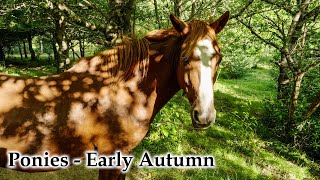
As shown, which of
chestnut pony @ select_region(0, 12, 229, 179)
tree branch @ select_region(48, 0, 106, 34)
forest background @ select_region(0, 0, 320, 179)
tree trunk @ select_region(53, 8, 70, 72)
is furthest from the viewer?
tree trunk @ select_region(53, 8, 70, 72)

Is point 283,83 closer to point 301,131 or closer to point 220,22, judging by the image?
point 301,131

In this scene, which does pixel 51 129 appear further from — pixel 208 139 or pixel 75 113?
pixel 208 139

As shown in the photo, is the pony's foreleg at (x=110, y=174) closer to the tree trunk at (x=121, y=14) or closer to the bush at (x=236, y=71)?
the tree trunk at (x=121, y=14)

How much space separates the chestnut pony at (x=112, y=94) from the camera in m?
3.12

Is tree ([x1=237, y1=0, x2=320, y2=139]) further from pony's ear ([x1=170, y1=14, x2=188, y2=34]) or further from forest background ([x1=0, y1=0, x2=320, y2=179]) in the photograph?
pony's ear ([x1=170, y1=14, x2=188, y2=34])

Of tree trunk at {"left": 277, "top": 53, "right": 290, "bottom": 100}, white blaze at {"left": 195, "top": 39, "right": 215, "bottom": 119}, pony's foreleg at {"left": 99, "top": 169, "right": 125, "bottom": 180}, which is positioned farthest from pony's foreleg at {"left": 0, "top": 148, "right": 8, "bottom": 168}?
tree trunk at {"left": 277, "top": 53, "right": 290, "bottom": 100}

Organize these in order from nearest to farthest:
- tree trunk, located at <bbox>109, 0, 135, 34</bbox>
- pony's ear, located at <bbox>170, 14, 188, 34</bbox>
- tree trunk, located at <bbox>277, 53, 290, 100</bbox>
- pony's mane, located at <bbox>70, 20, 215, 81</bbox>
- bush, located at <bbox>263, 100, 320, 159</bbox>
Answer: pony's ear, located at <bbox>170, 14, 188, 34</bbox>, pony's mane, located at <bbox>70, 20, 215, 81</bbox>, tree trunk, located at <bbox>109, 0, 135, 34</bbox>, bush, located at <bbox>263, 100, 320, 159</bbox>, tree trunk, located at <bbox>277, 53, 290, 100</bbox>

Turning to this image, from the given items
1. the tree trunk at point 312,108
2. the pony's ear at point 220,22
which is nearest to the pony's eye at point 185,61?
the pony's ear at point 220,22

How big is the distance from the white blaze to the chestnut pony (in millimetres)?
10

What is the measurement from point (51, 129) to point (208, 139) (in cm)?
519

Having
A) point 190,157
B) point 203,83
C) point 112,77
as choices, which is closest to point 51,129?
point 112,77

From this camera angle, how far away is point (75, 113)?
3387mm

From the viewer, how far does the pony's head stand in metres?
2.96

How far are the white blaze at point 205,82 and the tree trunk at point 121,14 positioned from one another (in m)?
2.75
